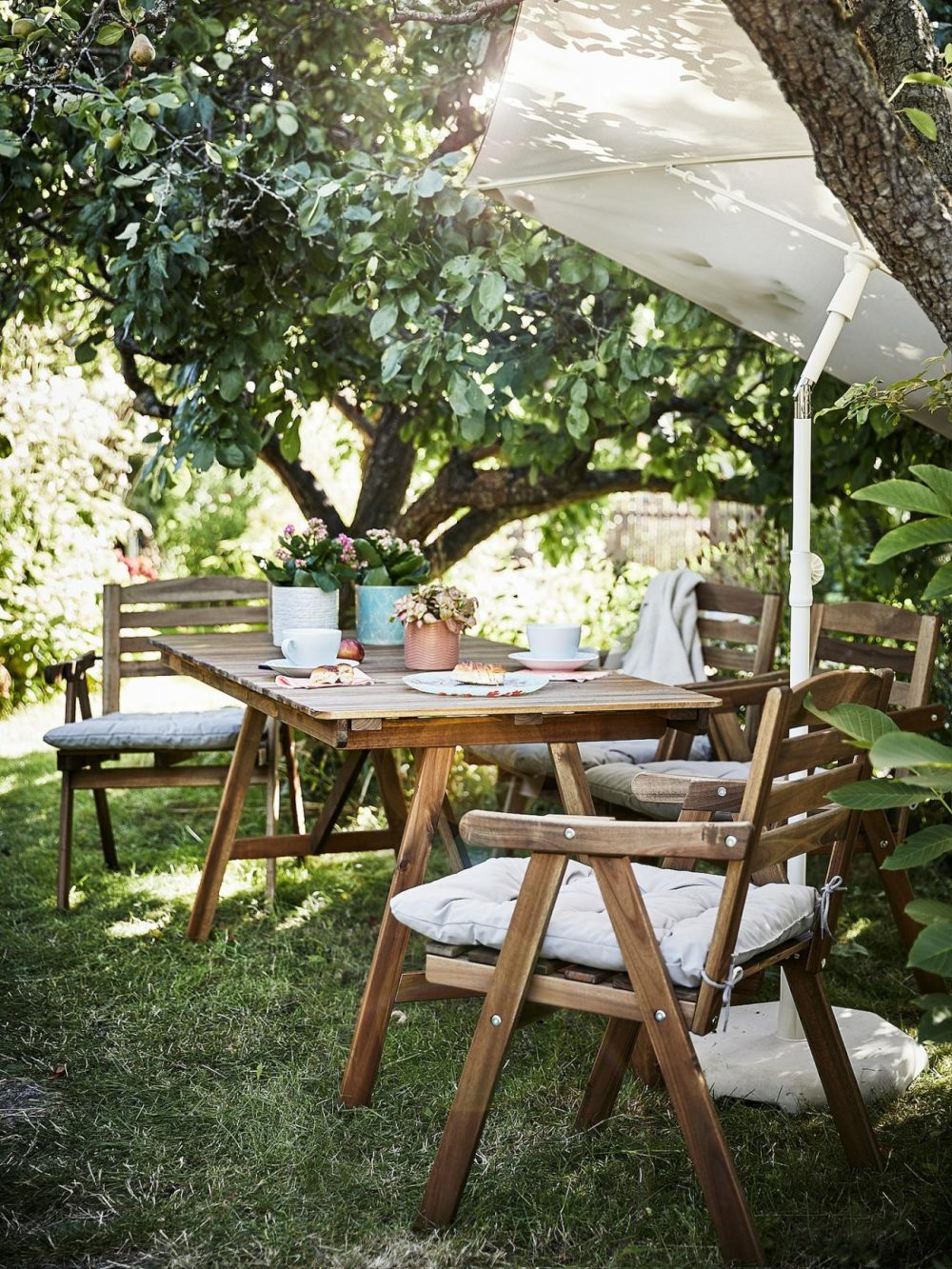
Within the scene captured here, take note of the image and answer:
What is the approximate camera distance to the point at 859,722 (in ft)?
6.15

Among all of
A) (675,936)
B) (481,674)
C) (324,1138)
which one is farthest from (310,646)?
(675,936)

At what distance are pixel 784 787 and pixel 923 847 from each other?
0.71ft

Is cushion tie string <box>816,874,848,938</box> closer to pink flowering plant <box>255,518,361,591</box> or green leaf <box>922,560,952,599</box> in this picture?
green leaf <box>922,560,952,599</box>

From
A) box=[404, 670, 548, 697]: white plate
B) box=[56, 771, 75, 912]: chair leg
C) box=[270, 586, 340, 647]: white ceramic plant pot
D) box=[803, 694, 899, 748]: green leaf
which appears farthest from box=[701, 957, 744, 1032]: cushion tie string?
box=[56, 771, 75, 912]: chair leg

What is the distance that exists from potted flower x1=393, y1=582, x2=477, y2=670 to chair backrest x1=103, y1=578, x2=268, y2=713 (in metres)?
1.31

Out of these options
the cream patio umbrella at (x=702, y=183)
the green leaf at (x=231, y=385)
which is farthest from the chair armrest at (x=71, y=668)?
the cream patio umbrella at (x=702, y=183)

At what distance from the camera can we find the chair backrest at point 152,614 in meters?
4.32

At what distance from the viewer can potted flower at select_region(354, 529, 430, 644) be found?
3.62 metres

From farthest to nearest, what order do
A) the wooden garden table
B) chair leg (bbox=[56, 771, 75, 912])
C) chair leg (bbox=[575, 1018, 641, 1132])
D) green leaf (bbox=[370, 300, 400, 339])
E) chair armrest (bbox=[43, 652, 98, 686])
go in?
chair armrest (bbox=[43, 652, 98, 686]), chair leg (bbox=[56, 771, 75, 912]), green leaf (bbox=[370, 300, 400, 339]), the wooden garden table, chair leg (bbox=[575, 1018, 641, 1132])

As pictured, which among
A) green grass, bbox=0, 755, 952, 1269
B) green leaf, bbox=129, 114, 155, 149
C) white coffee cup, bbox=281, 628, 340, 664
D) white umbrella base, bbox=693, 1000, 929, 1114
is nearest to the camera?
green grass, bbox=0, 755, 952, 1269

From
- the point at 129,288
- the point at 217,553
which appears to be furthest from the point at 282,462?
the point at 217,553

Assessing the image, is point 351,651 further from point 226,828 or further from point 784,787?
point 784,787

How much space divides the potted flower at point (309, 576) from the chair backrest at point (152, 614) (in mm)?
831

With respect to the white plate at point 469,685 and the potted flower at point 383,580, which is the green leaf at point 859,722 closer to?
the white plate at point 469,685
